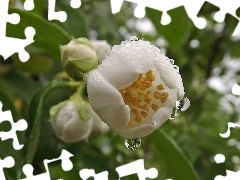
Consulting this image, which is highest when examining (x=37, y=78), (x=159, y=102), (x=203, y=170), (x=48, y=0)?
(x=48, y=0)

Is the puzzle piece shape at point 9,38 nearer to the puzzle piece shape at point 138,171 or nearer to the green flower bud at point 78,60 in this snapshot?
the green flower bud at point 78,60

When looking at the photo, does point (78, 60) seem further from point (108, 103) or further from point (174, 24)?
point (174, 24)

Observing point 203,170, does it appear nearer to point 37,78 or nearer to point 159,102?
point 37,78

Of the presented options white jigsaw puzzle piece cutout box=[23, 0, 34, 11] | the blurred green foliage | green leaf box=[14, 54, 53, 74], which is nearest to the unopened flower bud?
the blurred green foliage

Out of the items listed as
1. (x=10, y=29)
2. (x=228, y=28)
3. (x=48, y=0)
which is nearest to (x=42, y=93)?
(x=10, y=29)

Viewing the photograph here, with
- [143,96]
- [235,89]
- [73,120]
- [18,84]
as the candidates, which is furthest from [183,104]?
[18,84]
